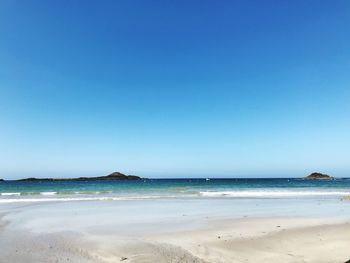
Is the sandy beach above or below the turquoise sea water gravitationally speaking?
below

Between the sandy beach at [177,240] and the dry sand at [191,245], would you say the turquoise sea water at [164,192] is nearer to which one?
the sandy beach at [177,240]

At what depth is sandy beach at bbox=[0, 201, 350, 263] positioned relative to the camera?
8141 millimetres

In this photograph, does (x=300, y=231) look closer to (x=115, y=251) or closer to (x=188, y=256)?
(x=188, y=256)

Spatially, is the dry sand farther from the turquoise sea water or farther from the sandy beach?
the turquoise sea water

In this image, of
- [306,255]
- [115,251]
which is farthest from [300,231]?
[115,251]

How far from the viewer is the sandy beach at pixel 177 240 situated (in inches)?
320

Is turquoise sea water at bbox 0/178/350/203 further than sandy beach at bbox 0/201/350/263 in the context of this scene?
Yes

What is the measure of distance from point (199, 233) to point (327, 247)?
3904mm

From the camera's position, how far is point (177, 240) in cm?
995

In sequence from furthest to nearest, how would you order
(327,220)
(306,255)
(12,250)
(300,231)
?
(327,220), (300,231), (12,250), (306,255)

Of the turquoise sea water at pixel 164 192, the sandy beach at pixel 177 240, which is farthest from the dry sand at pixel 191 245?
the turquoise sea water at pixel 164 192

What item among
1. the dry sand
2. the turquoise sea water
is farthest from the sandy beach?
the turquoise sea water

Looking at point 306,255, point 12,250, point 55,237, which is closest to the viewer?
point 306,255

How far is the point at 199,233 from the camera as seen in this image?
11.1 m
